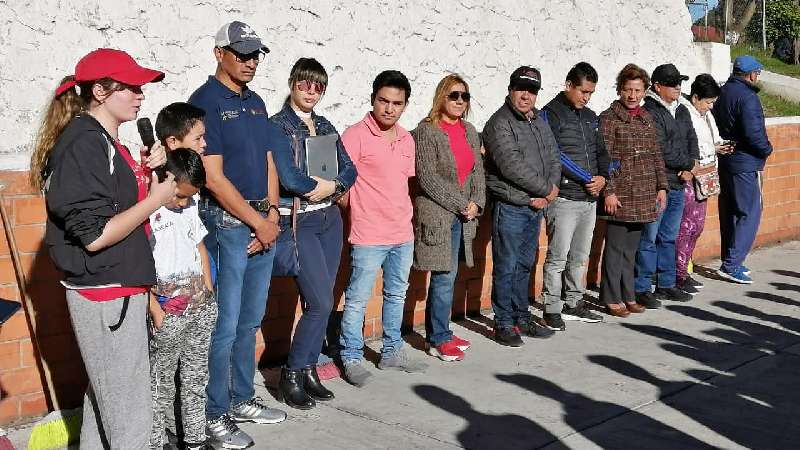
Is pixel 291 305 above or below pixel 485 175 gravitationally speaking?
below

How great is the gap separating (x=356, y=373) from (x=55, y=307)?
5.82ft

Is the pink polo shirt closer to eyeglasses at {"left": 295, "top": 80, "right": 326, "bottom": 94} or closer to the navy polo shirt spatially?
eyeglasses at {"left": 295, "top": 80, "right": 326, "bottom": 94}

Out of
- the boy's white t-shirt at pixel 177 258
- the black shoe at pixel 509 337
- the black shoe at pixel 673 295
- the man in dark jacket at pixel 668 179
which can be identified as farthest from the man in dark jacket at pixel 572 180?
the boy's white t-shirt at pixel 177 258

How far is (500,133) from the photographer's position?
23.1 feet

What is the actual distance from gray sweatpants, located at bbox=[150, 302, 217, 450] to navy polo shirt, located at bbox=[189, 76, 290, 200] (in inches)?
27.4

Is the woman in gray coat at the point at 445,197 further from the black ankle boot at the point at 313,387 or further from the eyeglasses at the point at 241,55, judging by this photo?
the eyeglasses at the point at 241,55

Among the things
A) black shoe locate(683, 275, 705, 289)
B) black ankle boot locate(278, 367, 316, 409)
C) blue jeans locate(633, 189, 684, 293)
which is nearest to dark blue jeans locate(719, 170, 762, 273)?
black shoe locate(683, 275, 705, 289)

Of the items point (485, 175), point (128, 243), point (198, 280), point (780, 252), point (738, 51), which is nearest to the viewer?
point (128, 243)

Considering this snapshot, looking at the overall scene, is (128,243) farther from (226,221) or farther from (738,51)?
(738,51)

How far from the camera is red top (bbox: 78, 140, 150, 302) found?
13.2 feet

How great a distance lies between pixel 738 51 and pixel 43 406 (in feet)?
73.5

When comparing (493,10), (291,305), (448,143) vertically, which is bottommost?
(291,305)

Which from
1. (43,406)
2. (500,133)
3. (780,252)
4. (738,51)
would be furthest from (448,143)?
(738,51)

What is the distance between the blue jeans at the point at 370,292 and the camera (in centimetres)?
631
